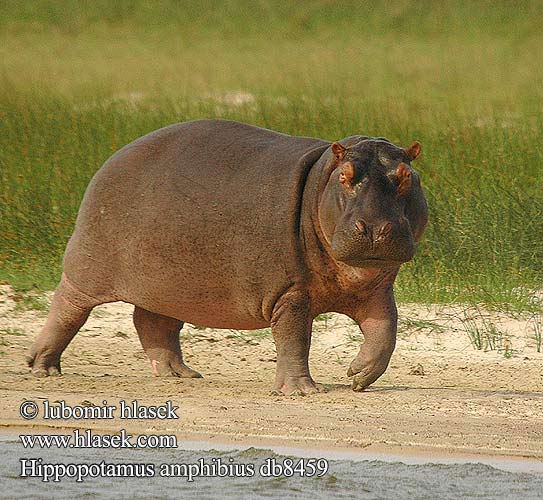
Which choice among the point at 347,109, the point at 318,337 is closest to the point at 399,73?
the point at 347,109

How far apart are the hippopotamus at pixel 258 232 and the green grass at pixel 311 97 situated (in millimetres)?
2139

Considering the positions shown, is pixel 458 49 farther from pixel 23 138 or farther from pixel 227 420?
pixel 227 420

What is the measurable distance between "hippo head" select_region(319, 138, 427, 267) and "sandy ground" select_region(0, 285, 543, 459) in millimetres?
599

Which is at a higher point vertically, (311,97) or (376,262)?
(311,97)

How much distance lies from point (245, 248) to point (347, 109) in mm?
5631

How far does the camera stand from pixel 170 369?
630 cm

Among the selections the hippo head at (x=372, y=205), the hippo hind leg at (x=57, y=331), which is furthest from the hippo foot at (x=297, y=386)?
the hippo hind leg at (x=57, y=331)

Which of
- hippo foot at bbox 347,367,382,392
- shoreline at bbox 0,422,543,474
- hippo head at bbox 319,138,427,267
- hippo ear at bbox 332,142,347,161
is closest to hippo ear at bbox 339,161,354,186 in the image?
hippo head at bbox 319,138,427,267

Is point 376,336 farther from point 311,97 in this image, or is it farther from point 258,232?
point 311,97

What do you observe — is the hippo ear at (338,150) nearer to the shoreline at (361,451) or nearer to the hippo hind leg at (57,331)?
the shoreline at (361,451)

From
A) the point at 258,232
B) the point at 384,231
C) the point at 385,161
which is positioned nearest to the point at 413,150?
the point at 385,161

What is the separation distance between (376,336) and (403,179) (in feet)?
2.29

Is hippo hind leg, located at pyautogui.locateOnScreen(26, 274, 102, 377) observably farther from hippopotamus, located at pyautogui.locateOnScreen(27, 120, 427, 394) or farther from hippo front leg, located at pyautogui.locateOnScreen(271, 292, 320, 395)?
hippo front leg, located at pyautogui.locateOnScreen(271, 292, 320, 395)

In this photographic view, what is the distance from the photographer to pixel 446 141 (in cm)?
991
